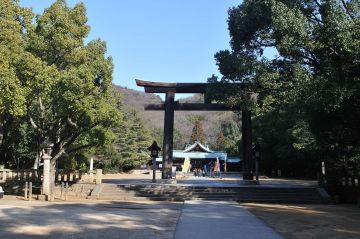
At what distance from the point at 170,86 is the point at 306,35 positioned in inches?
471

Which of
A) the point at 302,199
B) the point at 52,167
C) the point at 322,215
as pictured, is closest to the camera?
the point at 322,215

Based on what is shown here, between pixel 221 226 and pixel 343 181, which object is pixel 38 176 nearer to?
pixel 221 226

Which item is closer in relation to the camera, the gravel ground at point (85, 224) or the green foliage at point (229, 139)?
the gravel ground at point (85, 224)

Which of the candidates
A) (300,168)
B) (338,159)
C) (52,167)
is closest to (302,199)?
(338,159)

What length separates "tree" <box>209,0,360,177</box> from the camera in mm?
14438

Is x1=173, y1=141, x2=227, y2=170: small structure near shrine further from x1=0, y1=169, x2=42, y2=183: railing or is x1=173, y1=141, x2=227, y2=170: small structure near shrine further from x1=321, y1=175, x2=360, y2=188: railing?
x1=0, y1=169, x2=42, y2=183: railing

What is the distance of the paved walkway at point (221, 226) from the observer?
977 centimetres

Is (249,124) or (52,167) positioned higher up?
(249,124)

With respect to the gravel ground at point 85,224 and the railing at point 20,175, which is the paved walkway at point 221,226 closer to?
the gravel ground at point 85,224

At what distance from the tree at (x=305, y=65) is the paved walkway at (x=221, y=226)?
16.9ft

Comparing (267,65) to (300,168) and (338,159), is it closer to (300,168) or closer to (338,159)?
(338,159)

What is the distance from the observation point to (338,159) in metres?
22.1

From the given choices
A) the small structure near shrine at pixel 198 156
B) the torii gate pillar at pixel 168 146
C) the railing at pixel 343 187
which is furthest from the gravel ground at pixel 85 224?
the small structure near shrine at pixel 198 156

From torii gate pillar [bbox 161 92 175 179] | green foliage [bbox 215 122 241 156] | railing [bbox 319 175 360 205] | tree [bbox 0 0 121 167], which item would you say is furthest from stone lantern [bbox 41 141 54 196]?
green foliage [bbox 215 122 241 156]
